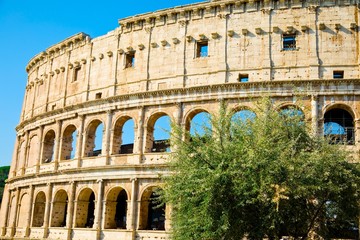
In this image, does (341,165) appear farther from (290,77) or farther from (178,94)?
(178,94)

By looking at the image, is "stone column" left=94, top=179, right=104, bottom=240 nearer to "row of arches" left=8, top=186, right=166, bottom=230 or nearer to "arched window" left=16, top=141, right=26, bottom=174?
"row of arches" left=8, top=186, right=166, bottom=230

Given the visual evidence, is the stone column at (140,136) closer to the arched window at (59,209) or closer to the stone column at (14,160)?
the arched window at (59,209)

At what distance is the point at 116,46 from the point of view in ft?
91.4

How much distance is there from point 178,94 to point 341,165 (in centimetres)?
1050

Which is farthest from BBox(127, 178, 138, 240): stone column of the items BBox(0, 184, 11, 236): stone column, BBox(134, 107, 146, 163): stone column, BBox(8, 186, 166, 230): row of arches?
BBox(0, 184, 11, 236): stone column

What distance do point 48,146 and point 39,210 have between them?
4.13 meters

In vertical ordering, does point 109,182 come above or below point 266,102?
below

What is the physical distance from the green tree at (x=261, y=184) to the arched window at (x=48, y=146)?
15537mm

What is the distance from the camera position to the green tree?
49.2 ft

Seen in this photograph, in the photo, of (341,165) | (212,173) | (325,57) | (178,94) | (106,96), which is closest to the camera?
(212,173)

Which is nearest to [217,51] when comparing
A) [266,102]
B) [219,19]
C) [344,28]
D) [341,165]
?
[219,19]

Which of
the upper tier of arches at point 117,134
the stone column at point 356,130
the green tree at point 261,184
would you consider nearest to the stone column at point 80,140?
the upper tier of arches at point 117,134

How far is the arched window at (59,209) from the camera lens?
27.8m

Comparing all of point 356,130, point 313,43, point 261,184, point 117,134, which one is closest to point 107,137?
point 117,134
